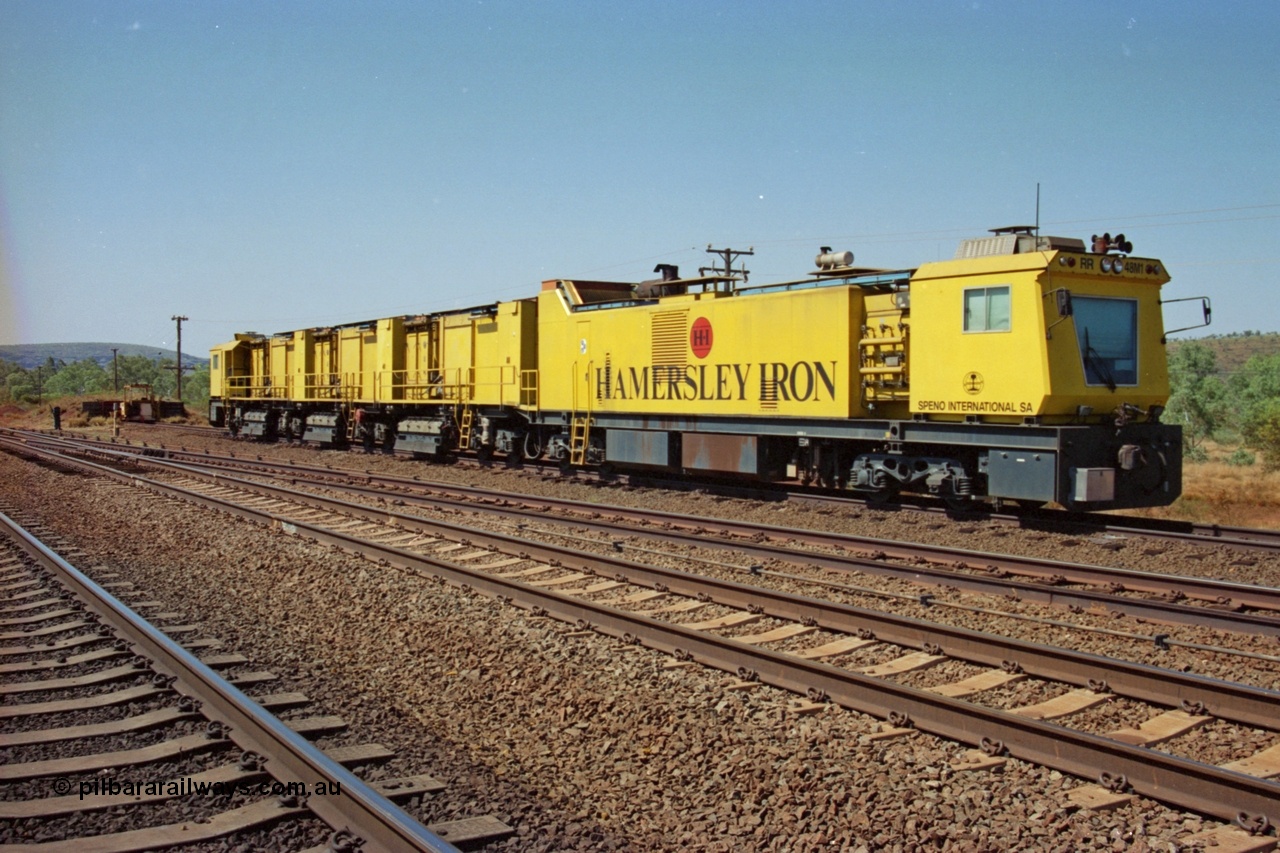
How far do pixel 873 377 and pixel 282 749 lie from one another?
10537mm

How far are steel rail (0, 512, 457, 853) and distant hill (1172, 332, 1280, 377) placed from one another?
10939 cm

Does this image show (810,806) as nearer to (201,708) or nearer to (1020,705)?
(1020,705)

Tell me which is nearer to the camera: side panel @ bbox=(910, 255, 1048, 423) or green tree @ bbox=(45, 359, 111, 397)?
side panel @ bbox=(910, 255, 1048, 423)

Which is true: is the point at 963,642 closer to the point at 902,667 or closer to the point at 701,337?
the point at 902,667

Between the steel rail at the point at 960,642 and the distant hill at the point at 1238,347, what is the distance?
10506 centimetres

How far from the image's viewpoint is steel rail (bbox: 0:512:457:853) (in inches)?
165

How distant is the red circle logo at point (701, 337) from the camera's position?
16516mm

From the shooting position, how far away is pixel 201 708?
5.97 metres

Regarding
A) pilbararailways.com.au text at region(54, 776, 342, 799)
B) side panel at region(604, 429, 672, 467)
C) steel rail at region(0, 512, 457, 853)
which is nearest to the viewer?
steel rail at region(0, 512, 457, 853)

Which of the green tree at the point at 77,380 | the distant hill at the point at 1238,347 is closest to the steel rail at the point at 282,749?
the distant hill at the point at 1238,347

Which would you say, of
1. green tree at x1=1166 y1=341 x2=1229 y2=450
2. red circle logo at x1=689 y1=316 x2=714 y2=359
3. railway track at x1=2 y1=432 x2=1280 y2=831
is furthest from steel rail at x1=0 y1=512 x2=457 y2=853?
green tree at x1=1166 y1=341 x2=1229 y2=450

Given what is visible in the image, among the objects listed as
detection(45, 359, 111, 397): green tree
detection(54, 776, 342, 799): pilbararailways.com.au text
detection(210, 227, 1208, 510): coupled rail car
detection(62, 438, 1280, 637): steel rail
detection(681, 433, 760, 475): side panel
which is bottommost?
detection(54, 776, 342, 799): pilbararailways.com.au text

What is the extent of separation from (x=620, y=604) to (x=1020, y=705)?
372 cm

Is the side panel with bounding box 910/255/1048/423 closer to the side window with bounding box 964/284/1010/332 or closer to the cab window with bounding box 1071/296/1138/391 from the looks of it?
the side window with bounding box 964/284/1010/332
